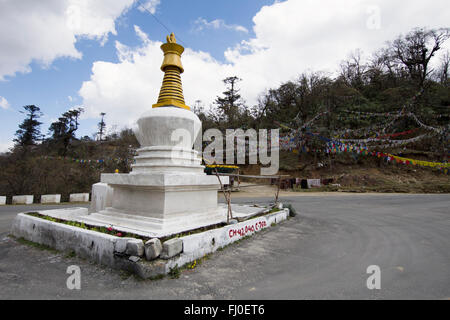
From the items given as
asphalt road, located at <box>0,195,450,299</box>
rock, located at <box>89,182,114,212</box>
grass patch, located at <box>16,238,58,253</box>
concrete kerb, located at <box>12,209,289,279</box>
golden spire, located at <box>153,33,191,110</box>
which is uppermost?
golden spire, located at <box>153,33,191,110</box>

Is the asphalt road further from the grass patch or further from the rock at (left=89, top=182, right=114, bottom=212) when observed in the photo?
the rock at (left=89, top=182, right=114, bottom=212)

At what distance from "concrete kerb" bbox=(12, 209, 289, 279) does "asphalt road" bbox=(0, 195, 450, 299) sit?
0.47 ft

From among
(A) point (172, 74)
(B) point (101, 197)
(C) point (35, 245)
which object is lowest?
(C) point (35, 245)

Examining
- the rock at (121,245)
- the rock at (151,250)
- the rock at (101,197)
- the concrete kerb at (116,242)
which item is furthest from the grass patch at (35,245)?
the rock at (151,250)

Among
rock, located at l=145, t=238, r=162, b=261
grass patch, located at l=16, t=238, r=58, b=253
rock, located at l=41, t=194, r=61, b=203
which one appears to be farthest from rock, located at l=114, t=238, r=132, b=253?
rock, located at l=41, t=194, r=61, b=203

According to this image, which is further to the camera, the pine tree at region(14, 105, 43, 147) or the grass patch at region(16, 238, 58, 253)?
the pine tree at region(14, 105, 43, 147)

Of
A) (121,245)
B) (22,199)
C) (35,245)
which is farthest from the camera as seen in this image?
(22,199)

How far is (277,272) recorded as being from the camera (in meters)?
3.65

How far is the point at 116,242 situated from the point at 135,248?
17.7 inches

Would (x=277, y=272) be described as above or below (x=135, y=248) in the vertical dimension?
below

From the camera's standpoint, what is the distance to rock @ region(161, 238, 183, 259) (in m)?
3.52

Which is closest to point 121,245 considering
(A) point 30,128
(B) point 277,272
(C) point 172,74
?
(B) point 277,272

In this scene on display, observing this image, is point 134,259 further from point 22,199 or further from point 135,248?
point 22,199

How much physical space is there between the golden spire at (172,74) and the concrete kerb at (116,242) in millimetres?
3662
